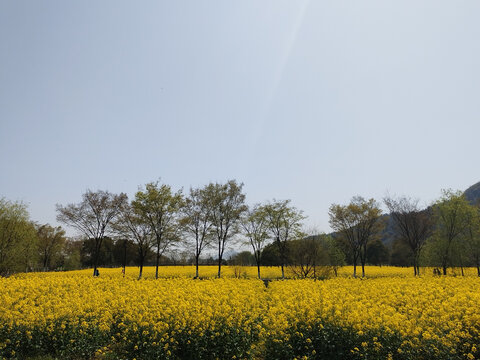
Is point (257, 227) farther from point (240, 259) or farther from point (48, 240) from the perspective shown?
point (48, 240)

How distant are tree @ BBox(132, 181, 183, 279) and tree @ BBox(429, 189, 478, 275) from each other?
3187 centimetres

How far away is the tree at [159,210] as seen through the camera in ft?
109

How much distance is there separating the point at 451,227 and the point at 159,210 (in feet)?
113

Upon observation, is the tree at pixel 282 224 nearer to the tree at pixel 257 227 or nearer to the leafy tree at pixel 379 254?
the tree at pixel 257 227

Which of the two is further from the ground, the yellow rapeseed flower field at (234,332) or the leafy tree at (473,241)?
the leafy tree at (473,241)

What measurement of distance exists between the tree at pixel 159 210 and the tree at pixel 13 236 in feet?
44.6

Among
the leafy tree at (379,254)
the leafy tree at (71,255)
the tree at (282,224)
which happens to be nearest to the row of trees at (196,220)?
the tree at (282,224)

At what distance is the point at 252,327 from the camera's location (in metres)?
9.02

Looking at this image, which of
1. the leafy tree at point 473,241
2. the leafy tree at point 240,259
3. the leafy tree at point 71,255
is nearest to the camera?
the leafy tree at point 473,241

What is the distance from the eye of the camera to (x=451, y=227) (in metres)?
32.3

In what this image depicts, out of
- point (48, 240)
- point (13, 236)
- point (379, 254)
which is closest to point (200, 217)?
point (13, 236)

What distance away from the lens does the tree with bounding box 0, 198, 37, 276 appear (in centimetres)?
3183

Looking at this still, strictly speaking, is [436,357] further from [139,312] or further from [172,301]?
[139,312]

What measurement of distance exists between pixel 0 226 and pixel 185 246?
70.0 feet
